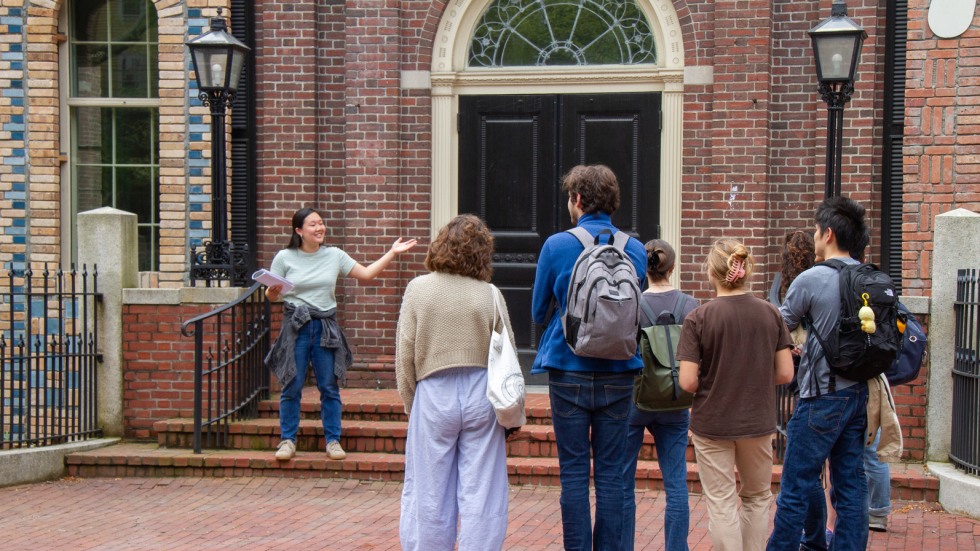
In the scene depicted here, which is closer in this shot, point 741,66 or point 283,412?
point 283,412

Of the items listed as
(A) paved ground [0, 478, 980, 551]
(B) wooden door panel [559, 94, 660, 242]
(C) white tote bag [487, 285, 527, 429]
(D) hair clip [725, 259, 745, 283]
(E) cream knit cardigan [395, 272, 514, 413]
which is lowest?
(A) paved ground [0, 478, 980, 551]

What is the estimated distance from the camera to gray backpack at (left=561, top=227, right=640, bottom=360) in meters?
5.12

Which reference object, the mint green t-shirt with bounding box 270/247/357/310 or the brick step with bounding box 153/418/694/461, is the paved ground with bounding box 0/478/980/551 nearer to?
the brick step with bounding box 153/418/694/461

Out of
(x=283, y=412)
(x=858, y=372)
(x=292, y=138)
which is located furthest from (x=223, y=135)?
(x=858, y=372)

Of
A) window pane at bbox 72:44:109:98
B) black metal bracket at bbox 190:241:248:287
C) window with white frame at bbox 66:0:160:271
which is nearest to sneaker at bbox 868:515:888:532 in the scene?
black metal bracket at bbox 190:241:248:287

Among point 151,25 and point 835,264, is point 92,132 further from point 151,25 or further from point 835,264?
point 835,264

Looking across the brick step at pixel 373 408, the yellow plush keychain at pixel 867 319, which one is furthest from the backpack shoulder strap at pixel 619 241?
the brick step at pixel 373 408

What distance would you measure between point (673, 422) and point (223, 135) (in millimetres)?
4983

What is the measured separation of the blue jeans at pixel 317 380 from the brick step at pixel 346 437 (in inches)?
15.7

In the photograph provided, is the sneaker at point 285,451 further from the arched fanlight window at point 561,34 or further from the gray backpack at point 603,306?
the arched fanlight window at point 561,34

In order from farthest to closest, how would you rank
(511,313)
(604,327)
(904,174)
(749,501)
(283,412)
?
(511,313) → (904,174) → (283,412) → (749,501) → (604,327)

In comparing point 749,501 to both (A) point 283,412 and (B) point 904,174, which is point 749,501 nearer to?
(A) point 283,412

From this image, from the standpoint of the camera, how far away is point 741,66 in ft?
31.7

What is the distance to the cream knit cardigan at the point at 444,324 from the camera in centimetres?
535
